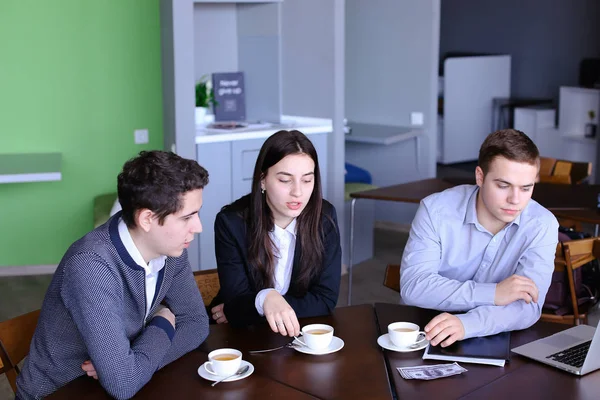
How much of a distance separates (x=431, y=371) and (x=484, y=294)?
0.49 metres

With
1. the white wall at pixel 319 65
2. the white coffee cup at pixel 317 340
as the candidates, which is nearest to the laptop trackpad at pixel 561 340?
the white coffee cup at pixel 317 340

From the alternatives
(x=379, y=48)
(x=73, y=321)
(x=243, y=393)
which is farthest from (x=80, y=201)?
(x=243, y=393)

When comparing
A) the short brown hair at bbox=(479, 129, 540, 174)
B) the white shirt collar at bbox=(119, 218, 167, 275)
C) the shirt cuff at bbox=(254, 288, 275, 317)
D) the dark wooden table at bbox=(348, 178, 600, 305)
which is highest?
the short brown hair at bbox=(479, 129, 540, 174)

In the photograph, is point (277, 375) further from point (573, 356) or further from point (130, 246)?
point (573, 356)

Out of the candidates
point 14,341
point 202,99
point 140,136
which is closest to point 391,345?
point 14,341

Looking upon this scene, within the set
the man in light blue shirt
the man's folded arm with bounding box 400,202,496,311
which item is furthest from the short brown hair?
the man's folded arm with bounding box 400,202,496,311

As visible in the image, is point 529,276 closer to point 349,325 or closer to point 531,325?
point 531,325

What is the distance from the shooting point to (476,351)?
2.08m

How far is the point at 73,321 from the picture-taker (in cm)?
204

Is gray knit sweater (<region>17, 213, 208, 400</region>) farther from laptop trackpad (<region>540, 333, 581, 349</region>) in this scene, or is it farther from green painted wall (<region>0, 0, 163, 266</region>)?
green painted wall (<region>0, 0, 163, 266</region>)

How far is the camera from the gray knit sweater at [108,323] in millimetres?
1899

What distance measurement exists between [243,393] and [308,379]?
0.17 m

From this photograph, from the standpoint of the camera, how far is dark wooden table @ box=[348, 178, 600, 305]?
3.89m

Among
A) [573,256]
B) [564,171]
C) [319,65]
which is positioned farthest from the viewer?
[319,65]
